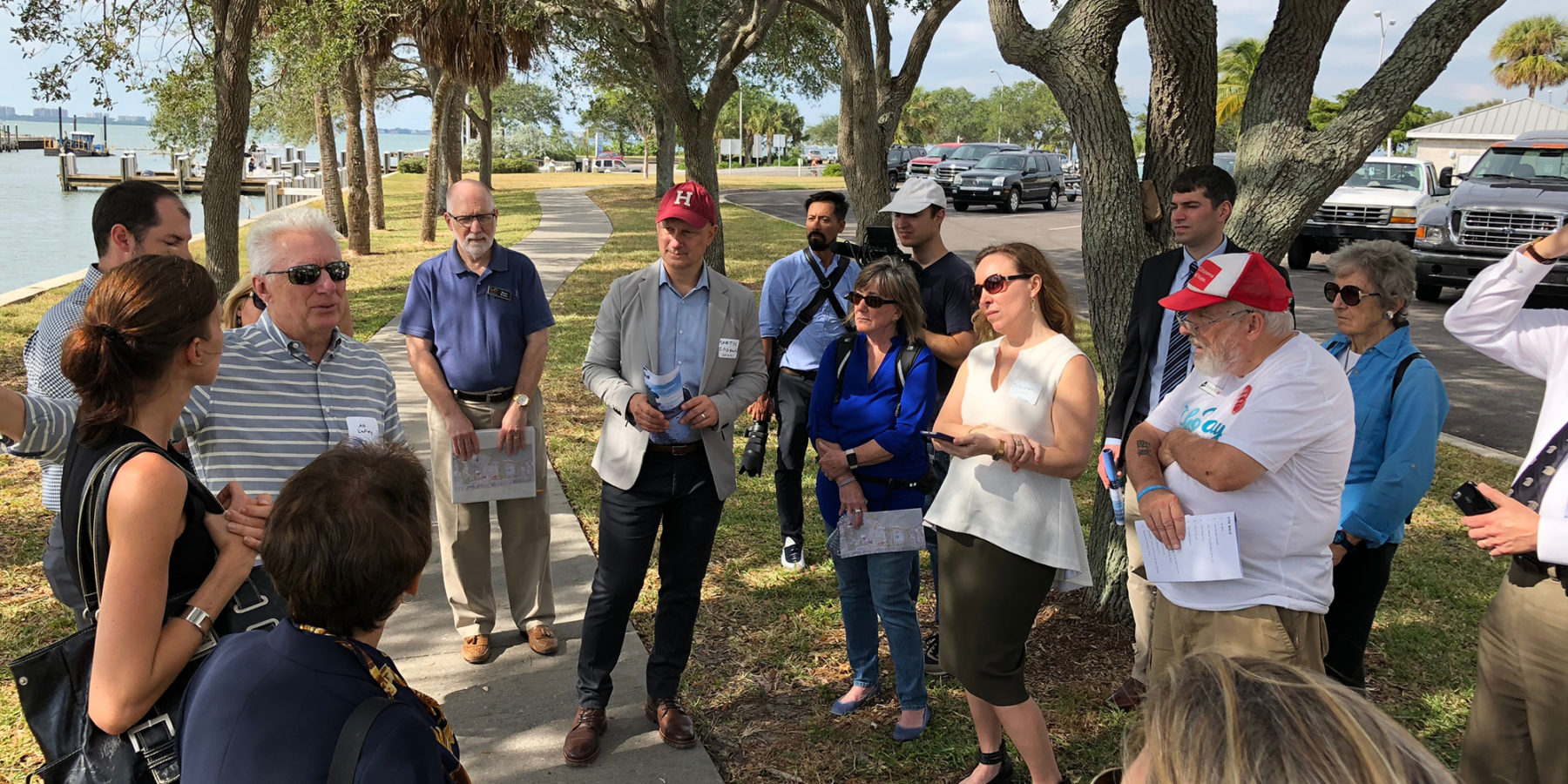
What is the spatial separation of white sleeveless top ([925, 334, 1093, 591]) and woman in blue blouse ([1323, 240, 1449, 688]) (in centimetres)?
111

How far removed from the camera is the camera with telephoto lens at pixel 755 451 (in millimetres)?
A: 5016

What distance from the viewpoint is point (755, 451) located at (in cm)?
509

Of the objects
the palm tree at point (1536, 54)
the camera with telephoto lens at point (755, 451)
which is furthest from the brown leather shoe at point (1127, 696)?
the palm tree at point (1536, 54)

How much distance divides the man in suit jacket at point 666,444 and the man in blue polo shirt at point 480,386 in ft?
2.18

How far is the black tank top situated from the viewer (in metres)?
2.00

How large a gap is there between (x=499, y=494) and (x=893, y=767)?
200 centimetres

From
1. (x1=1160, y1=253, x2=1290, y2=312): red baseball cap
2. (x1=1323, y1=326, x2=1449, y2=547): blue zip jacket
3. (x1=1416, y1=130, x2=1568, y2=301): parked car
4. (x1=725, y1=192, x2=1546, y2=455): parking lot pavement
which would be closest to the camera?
(x1=1160, y1=253, x2=1290, y2=312): red baseball cap

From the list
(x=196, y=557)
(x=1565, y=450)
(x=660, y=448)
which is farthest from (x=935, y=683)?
(x=196, y=557)

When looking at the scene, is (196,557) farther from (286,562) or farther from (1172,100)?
(1172,100)

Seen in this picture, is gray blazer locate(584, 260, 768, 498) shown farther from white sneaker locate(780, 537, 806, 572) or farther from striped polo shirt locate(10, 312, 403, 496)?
white sneaker locate(780, 537, 806, 572)

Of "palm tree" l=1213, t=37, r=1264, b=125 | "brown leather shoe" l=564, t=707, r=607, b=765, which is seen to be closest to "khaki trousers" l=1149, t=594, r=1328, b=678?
"brown leather shoe" l=564, t=707, r=607, b=765

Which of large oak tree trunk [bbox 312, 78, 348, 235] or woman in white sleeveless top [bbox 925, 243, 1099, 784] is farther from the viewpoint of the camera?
large oak tree trunk [bbox 312, 78, 348, 235]

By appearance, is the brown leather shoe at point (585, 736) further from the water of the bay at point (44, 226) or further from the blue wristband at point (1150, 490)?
the water of the bay at point (44, 226)

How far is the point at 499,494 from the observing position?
14.3ft
